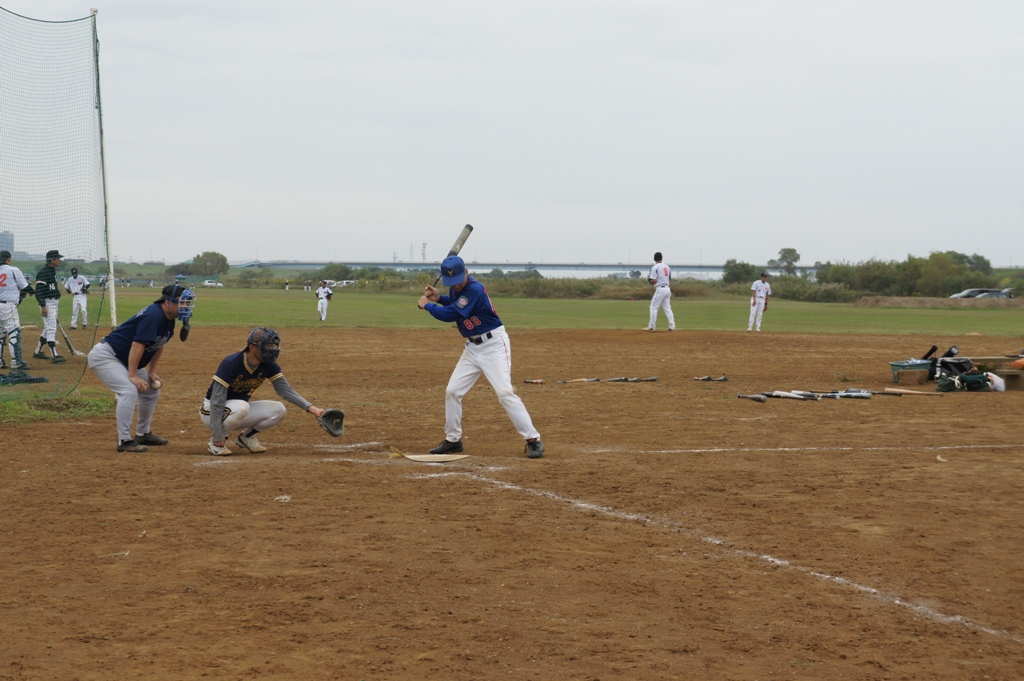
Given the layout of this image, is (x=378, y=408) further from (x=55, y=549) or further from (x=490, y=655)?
(x=490, y=655)

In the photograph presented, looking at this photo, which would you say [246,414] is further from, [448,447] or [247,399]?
[448,447]

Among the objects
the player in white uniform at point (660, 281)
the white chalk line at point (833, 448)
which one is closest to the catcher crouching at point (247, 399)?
the white chalk line at point (833, 448)

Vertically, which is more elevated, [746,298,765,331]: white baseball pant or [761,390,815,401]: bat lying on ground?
[746,298,765,331]: white baseball pant

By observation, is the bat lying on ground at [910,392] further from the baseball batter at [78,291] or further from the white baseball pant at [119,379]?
the baseball batter at [78,291]

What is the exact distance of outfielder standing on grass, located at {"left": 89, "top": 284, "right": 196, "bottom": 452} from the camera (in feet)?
31.1

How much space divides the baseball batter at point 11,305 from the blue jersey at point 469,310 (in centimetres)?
1046

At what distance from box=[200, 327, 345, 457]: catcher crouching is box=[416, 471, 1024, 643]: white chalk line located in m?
1.87

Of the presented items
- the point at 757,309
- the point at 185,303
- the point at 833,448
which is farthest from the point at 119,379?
the point at 757,309

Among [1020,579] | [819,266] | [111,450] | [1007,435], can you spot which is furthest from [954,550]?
[819,266]

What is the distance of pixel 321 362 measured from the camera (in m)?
21.1

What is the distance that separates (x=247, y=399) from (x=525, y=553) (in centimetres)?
459

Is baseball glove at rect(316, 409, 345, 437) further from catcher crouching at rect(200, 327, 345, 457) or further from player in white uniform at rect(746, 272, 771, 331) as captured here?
player in white uniform at rect(746, 272, 771, 331)

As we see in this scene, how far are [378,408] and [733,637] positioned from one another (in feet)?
31.3

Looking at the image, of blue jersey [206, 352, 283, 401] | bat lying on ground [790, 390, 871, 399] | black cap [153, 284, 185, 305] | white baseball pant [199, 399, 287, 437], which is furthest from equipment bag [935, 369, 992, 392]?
black cap [153, 284, 185, 305]
